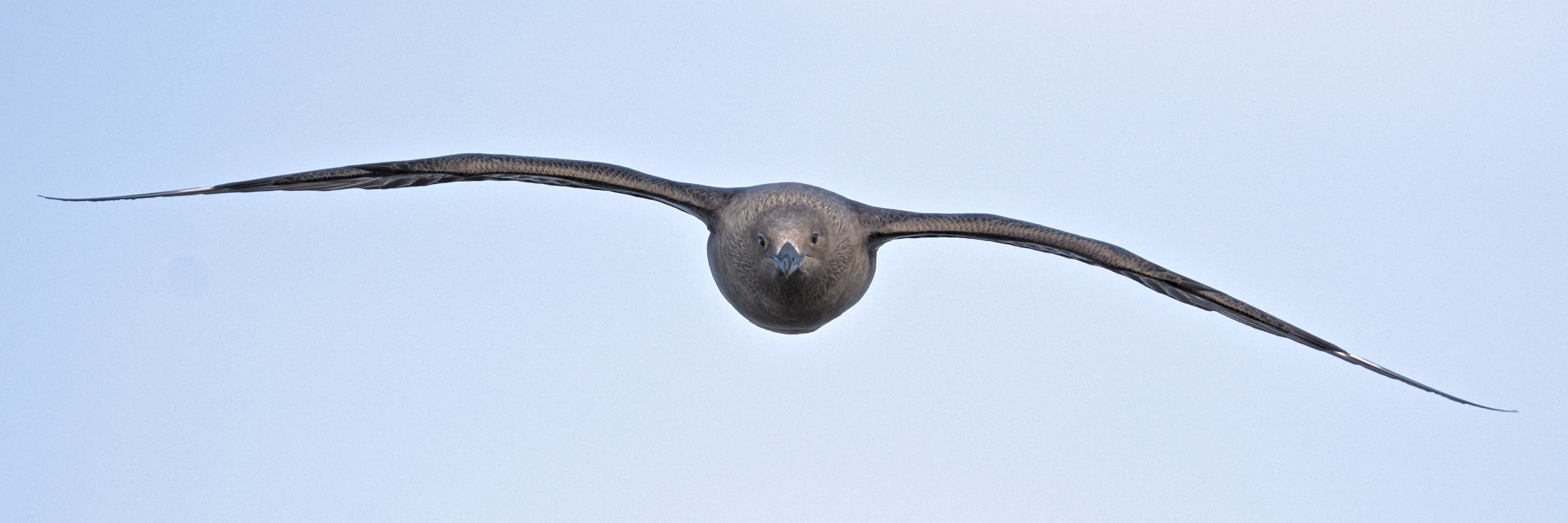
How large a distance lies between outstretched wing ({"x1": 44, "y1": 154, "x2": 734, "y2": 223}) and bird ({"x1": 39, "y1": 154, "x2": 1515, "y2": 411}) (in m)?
0.01

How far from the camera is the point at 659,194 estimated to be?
599 inches

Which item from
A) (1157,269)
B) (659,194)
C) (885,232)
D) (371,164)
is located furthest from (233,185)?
(1157,269)

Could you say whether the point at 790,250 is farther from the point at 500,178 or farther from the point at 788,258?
the point at 500,178

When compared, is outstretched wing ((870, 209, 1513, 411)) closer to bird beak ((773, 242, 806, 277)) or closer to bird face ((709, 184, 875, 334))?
bird face ((709, 184, 875, 334))

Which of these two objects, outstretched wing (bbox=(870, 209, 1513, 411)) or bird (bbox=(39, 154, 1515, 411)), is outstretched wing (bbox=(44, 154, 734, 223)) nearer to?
bird (bbox=(39, 154, 1515, 411))

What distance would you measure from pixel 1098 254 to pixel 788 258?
2939 mm

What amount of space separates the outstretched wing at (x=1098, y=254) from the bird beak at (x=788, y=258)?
1.28 meters

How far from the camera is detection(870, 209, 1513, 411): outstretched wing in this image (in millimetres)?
14094

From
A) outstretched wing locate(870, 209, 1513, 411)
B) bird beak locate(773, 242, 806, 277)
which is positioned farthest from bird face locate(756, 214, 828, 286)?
outstretched wing locate(870, 209, 1513, 411)

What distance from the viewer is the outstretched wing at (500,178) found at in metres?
15.0

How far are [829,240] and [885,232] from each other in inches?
25.2

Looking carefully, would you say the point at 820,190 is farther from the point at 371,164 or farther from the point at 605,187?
the point at 371,164

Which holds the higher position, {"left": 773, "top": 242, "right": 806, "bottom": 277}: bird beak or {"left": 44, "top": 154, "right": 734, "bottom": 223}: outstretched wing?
{"left": 44, "top": 154, "right": 734, "bottom": 223}: outstretched wing

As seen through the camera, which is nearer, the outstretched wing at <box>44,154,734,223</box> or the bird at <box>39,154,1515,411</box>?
the bird at <box>39,154,1515,411</box>
